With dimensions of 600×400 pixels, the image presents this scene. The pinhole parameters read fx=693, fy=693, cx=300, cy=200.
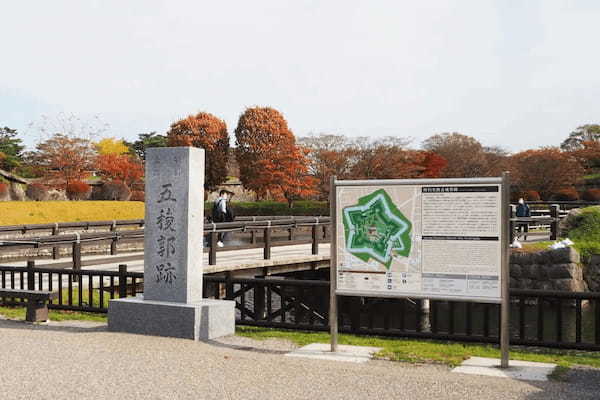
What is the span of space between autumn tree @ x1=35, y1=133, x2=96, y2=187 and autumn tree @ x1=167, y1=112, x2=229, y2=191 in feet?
45.8

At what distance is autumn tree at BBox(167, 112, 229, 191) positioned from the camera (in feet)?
200

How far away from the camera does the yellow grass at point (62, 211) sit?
32.7 metres

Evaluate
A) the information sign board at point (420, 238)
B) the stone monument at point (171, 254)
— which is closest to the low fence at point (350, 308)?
the information sign board at point (420, 238)

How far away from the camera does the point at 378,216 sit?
808cm

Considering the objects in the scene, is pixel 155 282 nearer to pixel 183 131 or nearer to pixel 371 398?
pixel 371 398

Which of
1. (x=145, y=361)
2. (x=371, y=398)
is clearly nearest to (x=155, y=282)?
(x=145, y=361)


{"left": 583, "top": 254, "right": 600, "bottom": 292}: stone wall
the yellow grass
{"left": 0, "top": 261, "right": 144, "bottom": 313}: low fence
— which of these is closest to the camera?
{"left": 0, "top": 261, "right": 144, "bottom": 313}: low fence

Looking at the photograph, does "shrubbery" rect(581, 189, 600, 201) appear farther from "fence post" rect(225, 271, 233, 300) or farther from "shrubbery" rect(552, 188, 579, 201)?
"fence post" rect(225, 271, 233, 300)

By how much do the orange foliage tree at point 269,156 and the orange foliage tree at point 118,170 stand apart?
29.6ft

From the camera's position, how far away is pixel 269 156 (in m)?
55.5

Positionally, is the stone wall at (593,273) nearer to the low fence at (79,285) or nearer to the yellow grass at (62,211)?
the low fence at (79,285)

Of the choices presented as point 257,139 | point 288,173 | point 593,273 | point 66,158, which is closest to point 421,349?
point 593,273

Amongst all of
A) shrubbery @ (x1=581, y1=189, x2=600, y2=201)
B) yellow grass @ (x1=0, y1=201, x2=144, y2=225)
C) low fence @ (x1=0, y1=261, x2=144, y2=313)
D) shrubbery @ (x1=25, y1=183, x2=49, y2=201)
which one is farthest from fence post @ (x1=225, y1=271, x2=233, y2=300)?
shrubbery @ (x1=581, y1=189, x2=600, y2=201)

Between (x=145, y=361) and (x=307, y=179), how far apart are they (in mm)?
47531
